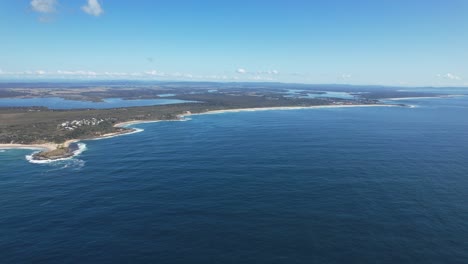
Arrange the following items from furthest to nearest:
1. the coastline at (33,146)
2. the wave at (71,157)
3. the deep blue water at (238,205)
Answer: the coastline at (33,146) → the wave at (71,157) → the deep blue water at (238,205)

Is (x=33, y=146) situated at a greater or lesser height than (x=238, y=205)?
lesser

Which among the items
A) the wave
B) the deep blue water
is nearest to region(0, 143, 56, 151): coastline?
the wave

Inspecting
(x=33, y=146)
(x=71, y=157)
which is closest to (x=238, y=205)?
(x=71, y=157)

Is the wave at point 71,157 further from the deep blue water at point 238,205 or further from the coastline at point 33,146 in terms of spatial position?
the coastline at point 33,146

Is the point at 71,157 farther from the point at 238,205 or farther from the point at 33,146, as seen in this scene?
the point at 238,205

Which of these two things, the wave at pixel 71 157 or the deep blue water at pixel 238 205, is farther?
the wave at pixel 71 157

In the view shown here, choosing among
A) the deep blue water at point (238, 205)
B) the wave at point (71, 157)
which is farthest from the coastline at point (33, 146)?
the deep blue water at point (238, 205)

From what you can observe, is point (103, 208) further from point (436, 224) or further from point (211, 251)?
point (436, 224)

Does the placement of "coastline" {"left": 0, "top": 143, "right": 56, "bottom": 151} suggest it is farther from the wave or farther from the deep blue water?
the deep blue water

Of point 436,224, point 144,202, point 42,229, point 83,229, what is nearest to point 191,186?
point 144,202
